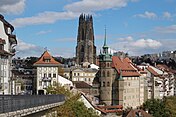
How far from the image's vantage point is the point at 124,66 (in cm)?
12612

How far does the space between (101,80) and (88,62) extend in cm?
8134

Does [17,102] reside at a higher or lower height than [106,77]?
lower

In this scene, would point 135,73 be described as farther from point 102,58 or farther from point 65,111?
point 65,111

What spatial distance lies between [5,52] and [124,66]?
7885 cm

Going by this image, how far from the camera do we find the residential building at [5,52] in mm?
49213

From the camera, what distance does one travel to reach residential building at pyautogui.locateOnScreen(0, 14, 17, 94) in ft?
161

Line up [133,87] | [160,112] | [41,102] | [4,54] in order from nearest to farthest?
[41,102]
[4,54]
[160,112]
[133,87]

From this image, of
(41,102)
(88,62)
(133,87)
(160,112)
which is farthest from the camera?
(88,62)

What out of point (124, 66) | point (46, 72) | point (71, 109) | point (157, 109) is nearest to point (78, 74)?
point (124, 66)

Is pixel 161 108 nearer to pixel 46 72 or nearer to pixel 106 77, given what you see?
pixel 106 77

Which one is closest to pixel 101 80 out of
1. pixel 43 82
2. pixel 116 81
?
pixel 116 81

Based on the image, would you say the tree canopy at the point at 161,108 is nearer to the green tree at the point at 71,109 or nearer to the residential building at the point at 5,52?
the green tree at the point at 71,109

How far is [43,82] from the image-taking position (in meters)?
99.5

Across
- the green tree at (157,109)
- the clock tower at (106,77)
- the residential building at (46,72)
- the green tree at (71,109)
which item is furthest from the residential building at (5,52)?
the clock tower at (106,77)
